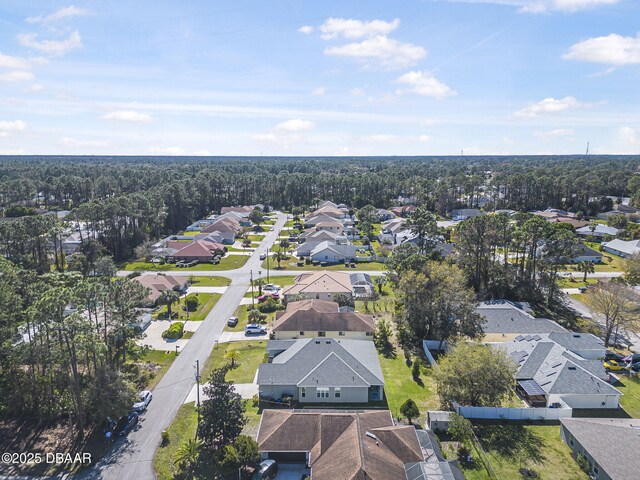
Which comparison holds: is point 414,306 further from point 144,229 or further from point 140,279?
point 144,229

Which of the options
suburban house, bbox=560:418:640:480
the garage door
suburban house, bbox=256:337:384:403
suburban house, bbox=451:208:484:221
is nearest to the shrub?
suburban house, bbox=256:337:384:403

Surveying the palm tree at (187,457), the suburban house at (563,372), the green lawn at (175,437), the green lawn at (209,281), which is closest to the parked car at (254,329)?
the green lawn at (175,437)

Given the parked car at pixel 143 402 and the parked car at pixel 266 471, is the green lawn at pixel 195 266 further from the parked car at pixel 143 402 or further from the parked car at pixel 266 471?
the parked car at pixel 266 471

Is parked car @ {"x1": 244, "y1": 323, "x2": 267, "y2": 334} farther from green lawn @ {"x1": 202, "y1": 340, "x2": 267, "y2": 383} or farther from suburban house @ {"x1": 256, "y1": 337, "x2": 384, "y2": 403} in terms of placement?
suburban house @ {"x1": 256, "y1": 337, "x2": 384, "y2": 403}

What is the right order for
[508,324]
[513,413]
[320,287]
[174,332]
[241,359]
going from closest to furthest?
[513,413] → [241,359] → [174,332] → [508,324] → [320,287]

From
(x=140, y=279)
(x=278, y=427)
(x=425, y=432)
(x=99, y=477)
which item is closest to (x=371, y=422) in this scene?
(x=425, y=432)

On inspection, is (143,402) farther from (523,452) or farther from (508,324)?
(508,324)

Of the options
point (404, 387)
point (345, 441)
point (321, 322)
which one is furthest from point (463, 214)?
point (345, 441)
